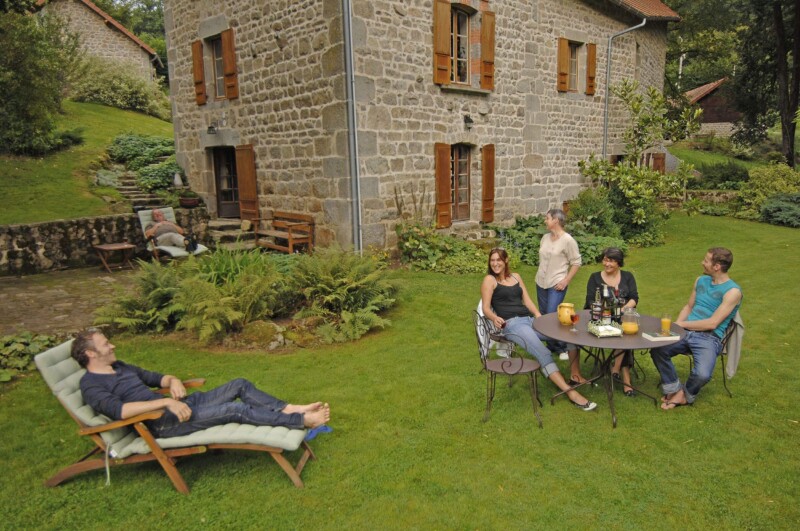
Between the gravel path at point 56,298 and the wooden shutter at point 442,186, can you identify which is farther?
the wooden shutter at point 442,186

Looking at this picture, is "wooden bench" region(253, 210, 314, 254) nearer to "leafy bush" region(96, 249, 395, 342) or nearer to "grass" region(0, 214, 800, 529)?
"leafy bush" region(96, 249, 395, 342)

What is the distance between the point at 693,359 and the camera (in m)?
5.00

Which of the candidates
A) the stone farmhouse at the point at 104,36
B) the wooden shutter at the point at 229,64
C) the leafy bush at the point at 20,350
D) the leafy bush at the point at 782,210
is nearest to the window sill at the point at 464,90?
the wooden shutter at the point at 229,64

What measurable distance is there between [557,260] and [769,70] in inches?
880

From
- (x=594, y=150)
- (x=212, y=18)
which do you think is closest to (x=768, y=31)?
(x=594, y=150)

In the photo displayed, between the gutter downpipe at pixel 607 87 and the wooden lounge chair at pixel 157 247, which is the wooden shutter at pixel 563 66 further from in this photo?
the wooden lounge chair at pixel 157 247

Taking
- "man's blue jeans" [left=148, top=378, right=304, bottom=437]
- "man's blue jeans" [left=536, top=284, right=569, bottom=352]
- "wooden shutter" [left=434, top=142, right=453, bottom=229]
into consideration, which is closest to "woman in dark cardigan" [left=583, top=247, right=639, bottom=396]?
"man's blue jeans" [left=536, top=284, right=569, bottom=352]

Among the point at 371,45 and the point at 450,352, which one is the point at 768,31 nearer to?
the point at 371,45

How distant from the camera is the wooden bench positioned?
412 inches

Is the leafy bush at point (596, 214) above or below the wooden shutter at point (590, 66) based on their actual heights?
below

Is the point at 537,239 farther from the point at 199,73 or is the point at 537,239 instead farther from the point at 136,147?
the point at 136,147

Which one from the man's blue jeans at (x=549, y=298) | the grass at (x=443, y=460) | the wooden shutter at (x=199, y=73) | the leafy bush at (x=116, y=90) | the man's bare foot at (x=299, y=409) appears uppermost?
the leafy bush at (x=116, y=90)

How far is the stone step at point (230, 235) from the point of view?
38.0 feet

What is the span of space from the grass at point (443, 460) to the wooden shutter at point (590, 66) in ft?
34.7
